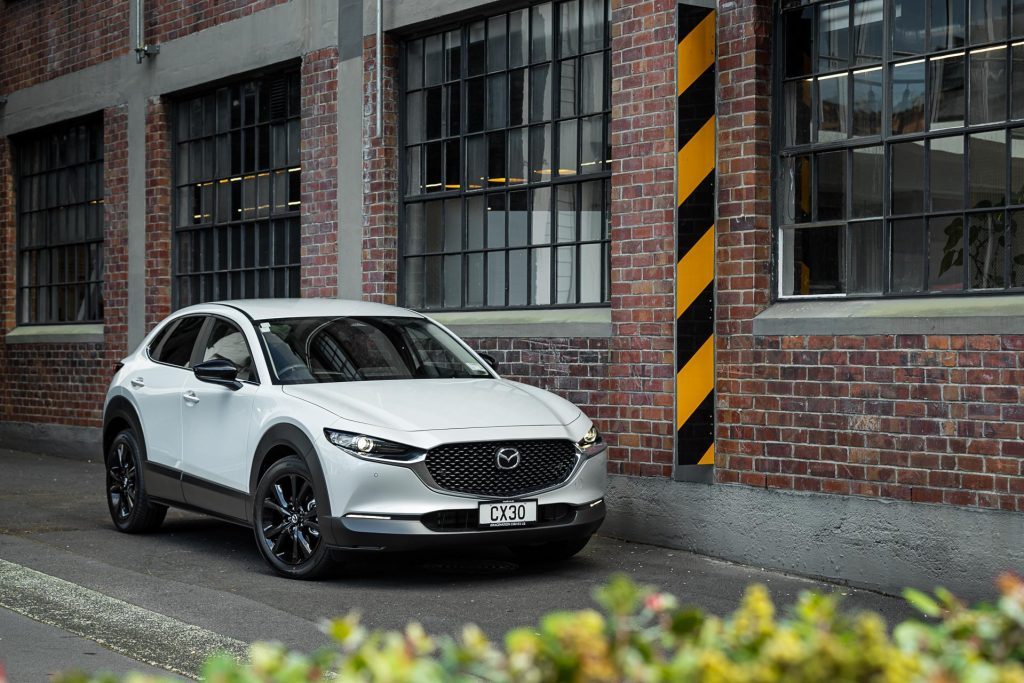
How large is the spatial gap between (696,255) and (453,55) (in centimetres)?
382

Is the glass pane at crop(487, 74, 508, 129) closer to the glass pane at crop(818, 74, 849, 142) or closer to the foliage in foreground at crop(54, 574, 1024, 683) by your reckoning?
the glass pane at crop(818, 74, 849, 142)

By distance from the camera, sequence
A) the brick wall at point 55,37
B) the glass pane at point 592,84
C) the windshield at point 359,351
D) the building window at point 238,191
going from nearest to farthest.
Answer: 1. the windshield at point 359,351
2. the glass pane at point 592,84
3. the building window at point 238,191
4. the brick wall at point 55,37

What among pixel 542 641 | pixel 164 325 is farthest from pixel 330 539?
pixel 542 641

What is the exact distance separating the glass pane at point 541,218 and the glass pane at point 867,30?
123 inches

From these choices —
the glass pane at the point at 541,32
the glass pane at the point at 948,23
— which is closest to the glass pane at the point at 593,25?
the glass pane at the point at 541,32

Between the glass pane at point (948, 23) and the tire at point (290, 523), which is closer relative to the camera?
the glass pane at point (948, 23)

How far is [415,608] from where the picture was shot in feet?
24.5

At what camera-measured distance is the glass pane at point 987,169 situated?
784cm

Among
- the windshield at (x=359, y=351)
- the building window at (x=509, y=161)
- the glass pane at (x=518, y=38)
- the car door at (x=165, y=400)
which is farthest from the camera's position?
the glass pane at (x=518, y=38)

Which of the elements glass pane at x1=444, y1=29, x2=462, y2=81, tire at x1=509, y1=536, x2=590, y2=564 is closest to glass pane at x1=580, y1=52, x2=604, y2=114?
glass pane at x1=444, y1=29, x2=462, y2=81

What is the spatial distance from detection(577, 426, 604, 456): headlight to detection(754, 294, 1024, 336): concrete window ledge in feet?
4.06

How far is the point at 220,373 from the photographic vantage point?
8930 millimetres

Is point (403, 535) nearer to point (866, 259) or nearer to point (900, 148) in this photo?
point (866, 259)

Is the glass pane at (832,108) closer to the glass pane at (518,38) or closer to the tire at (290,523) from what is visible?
the glass pane at (518,38)
